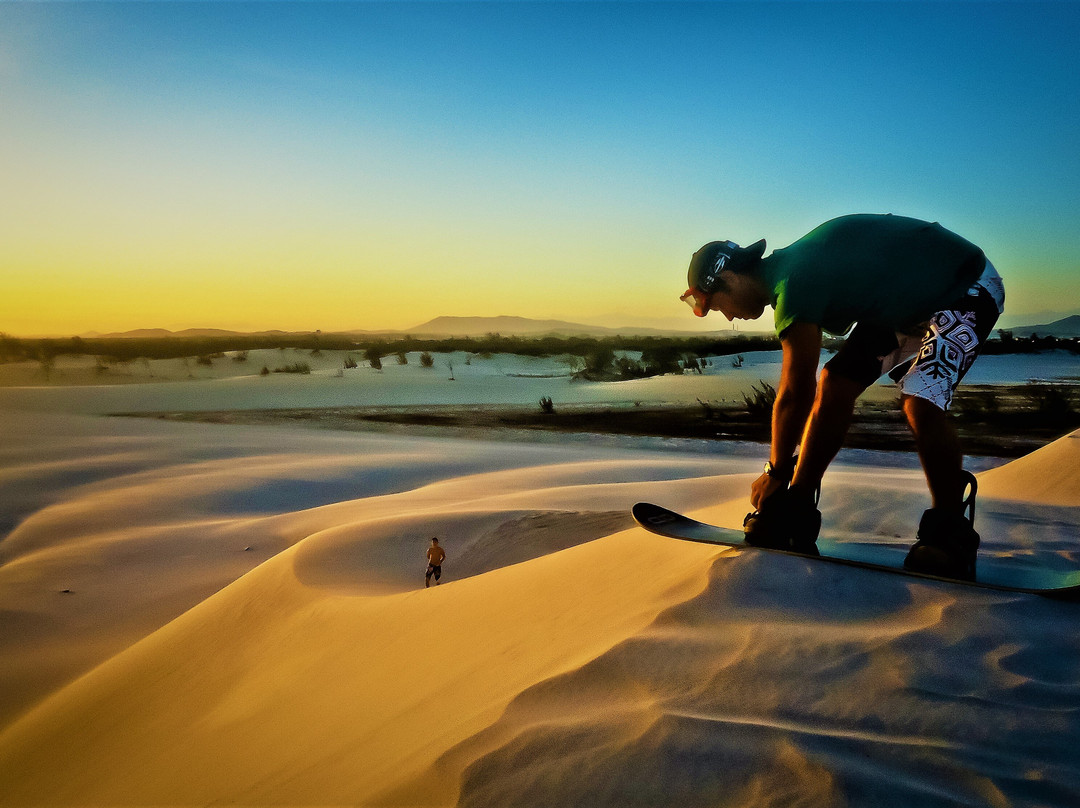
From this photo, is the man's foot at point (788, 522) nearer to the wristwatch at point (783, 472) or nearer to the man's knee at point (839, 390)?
the wristwatch at point (783, 472)

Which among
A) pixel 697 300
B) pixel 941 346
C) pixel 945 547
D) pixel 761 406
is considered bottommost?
pixel 761 406

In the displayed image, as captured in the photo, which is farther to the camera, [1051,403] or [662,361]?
[662,361]

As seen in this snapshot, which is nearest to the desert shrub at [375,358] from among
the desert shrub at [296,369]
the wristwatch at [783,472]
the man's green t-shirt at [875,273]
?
the desert shrub at [296,369]

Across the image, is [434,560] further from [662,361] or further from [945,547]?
[662,361]

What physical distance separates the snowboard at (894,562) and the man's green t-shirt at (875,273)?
0.86 m

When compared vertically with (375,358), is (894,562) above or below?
below

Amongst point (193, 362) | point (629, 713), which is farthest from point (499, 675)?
point (193, 362)

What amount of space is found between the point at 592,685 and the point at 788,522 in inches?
46.2

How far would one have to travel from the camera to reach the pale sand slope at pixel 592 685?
4.90 ft

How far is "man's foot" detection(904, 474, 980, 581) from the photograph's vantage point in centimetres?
241

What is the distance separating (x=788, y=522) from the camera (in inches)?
105

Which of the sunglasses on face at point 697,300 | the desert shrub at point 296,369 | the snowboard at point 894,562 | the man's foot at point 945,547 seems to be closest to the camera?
the snowboard at point 894,562

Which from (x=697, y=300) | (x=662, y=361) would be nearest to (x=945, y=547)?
(x=697, y=300)

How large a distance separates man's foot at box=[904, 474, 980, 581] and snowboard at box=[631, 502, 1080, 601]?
0.18ft
